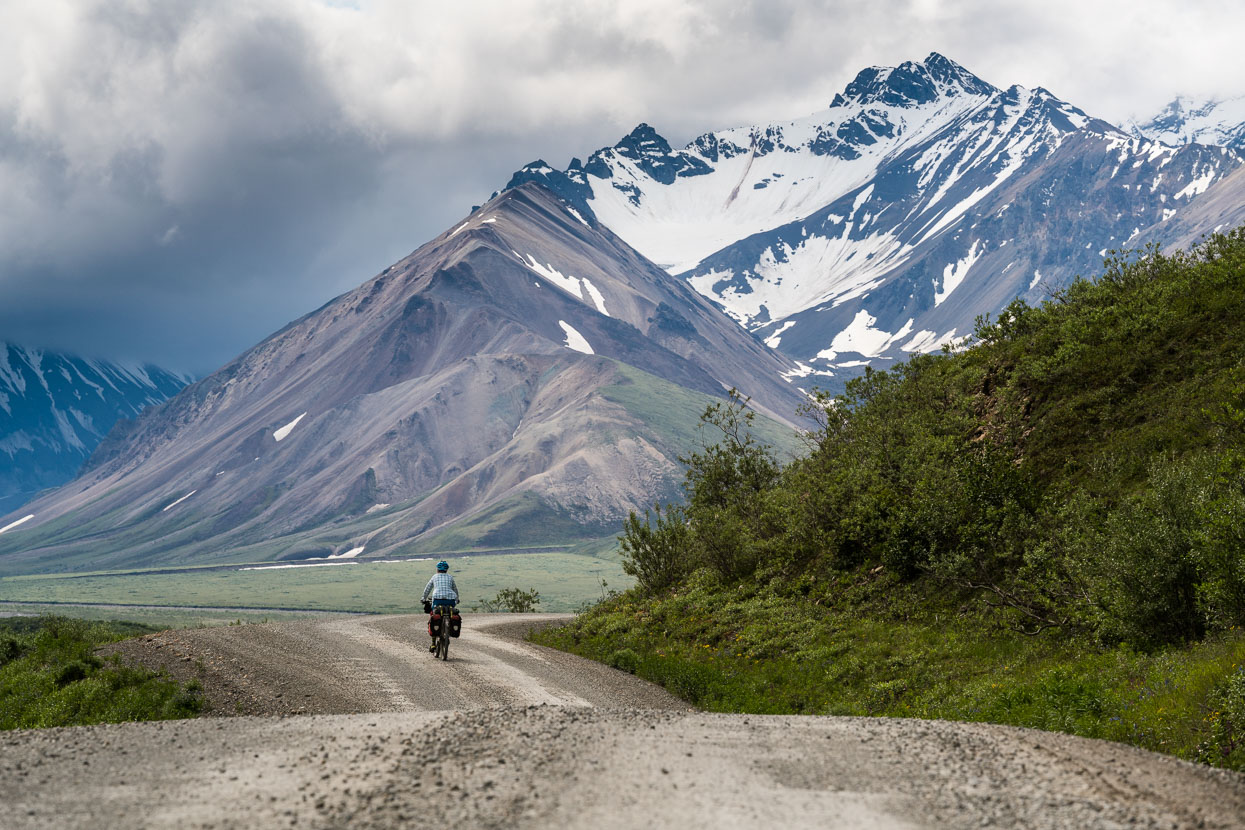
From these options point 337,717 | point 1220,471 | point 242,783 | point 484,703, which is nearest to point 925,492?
point 1220,471

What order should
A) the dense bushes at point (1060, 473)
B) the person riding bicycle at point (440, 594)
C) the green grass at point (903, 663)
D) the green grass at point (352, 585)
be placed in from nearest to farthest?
the green grass at point (903, 663) < the dense bushes at point (1060, 473) < the person riding bicycle at point (440, 594) < the green grass at point (352, 585)

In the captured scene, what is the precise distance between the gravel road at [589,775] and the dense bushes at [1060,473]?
535 centimetres

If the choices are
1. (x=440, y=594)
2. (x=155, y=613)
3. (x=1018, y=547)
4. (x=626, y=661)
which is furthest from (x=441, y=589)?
(x=155, y=613)

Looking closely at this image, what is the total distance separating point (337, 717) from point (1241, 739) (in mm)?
11003

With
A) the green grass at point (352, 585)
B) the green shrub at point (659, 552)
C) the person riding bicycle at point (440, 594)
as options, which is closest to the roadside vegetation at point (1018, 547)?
the green shrub at point (659, 552)

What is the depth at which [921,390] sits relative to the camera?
28234 mm

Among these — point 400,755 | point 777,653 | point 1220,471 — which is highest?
point 1220,471

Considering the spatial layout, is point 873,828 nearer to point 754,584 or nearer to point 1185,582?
A: point 1185,582

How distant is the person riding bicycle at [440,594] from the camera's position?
22.7 meters

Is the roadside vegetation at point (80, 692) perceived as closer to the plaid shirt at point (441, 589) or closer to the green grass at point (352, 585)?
the plaid shirt at point (441, 589)

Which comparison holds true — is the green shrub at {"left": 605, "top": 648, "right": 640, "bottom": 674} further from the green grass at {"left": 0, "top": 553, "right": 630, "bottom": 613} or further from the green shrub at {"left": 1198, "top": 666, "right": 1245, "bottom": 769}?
the green grass at {"left": 0, "top": 553, "right": 630, "bottom": 613}

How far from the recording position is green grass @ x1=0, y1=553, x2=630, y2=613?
5689 inches

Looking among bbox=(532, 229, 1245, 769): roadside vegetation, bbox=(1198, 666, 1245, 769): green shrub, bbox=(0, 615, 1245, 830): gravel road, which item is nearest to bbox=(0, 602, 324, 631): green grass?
bbox=(532, 229, 1245, 769): roadside vegetation

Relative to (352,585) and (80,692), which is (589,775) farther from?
(352,585)
